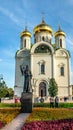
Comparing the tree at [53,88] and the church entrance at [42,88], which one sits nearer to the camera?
the tree at [53,88]

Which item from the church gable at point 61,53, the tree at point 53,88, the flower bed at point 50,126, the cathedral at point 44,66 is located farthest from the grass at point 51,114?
the church gable at point 61,53

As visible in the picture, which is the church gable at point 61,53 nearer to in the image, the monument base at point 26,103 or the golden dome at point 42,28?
the golden dome at point 42,28

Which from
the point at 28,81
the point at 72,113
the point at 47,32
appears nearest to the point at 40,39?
the point at 47,32

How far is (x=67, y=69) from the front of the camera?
141 feet

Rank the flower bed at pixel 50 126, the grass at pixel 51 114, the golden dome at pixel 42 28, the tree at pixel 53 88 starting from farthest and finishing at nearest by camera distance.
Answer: the golden dome at pixel 42 28
the tree at pixel 53 88
the grass at pixel 51 114
the flower bed at pixel 50 126

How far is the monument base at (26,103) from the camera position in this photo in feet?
47.5

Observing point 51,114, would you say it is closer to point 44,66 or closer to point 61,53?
point 44,66

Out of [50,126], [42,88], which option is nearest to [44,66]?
[42,88]

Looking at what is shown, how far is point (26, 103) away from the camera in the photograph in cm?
1477

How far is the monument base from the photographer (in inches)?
570

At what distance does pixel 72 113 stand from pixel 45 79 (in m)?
28.8

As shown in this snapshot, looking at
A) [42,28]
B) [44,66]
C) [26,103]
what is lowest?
[26,103]

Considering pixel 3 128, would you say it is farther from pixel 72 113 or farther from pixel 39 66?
pixel 39 66

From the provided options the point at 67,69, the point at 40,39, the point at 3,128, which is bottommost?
the point at 3,128
